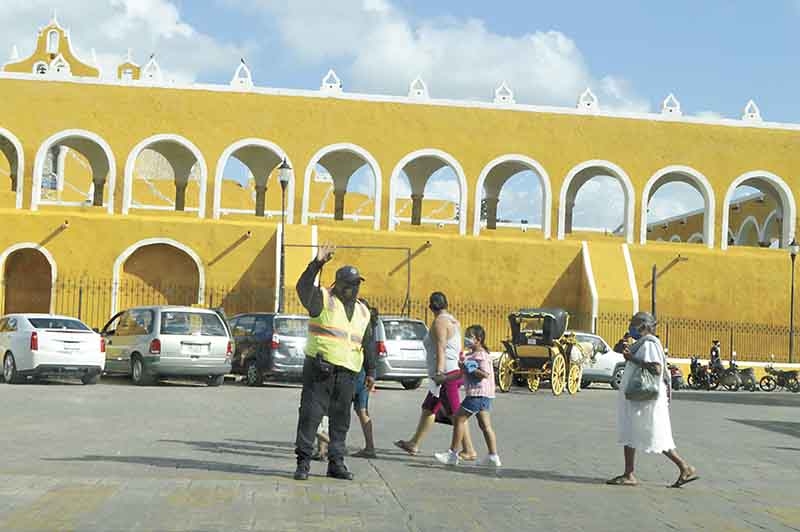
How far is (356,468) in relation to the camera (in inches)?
441

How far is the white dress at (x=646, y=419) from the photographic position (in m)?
10.6

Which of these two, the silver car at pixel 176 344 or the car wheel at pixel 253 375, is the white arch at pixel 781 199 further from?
the silver car at pixel 176 344

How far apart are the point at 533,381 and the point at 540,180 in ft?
45.9

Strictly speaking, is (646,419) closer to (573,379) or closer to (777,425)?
(777,425)

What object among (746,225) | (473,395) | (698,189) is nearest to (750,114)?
(698,189)

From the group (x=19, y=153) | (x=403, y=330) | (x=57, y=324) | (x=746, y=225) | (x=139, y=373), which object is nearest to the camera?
(x=57, y=324)

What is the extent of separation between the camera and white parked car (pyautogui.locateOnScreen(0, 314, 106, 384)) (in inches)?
858

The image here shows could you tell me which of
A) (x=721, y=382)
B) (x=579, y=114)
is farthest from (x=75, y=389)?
(x=579, y=114)

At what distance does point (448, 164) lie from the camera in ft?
128

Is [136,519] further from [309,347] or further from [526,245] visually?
[526,245]

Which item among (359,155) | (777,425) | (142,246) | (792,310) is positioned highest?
(359,155)

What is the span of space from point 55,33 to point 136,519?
58944mm

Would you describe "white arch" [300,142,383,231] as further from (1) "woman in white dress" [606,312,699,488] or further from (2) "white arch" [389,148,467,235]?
(1) "woman in white dress" [606,312,699,488]

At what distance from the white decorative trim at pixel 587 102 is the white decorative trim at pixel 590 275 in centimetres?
432
